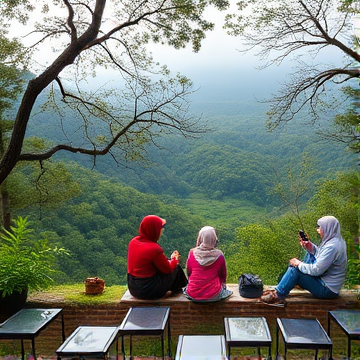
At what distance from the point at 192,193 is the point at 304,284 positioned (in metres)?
14.4

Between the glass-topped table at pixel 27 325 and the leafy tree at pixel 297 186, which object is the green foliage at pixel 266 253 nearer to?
the leafy tree at pixel 297 186

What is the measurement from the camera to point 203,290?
4117mm

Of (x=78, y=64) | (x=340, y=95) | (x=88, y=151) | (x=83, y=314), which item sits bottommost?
(x=83, y=314)

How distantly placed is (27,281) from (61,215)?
10711 millimetres

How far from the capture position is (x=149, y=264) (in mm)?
4094

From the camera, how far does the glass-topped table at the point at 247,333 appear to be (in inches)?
105

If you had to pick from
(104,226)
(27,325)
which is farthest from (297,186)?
(104,226)

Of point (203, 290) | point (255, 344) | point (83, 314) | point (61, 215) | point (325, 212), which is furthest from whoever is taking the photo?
point (61, 215)

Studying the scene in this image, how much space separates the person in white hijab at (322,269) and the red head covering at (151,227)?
1163 millimetres

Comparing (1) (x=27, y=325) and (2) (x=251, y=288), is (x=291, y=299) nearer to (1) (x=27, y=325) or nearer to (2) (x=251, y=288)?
(2) (x=251, y=288)

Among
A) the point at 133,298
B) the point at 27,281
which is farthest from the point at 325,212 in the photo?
the point at 27,281

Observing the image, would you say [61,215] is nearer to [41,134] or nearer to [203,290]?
[41,134]

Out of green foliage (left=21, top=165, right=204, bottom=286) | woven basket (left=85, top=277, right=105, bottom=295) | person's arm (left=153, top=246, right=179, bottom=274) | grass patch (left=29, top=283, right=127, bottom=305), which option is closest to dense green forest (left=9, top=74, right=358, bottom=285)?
green foliage (left=21, top=165, right=204, bottom=286)

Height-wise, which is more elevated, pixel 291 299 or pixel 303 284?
pixel 303 284
